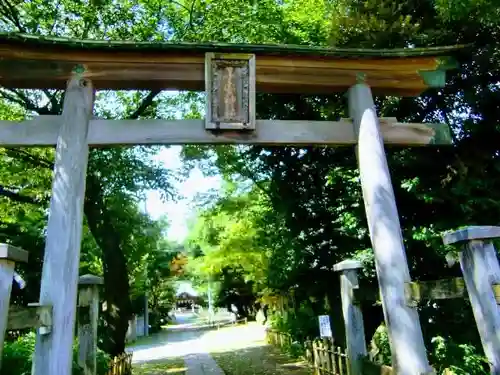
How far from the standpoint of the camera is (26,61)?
4477 mm

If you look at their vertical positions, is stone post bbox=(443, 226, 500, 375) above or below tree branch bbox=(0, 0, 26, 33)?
below

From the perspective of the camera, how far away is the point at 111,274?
9672 millimetres

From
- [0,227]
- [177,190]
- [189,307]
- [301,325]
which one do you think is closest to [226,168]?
[177,190]

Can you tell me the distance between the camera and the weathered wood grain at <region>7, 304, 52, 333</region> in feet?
11.5

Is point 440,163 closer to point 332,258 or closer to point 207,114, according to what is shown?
point 332,258

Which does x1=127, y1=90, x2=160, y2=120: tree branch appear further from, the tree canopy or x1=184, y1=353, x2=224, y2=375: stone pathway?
x1=184, y1=353, x2=224, y2=375: stone pathway

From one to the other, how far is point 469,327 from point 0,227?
55.0ft

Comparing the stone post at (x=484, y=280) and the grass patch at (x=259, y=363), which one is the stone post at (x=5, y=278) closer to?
the stone post at (x=484, y=280)

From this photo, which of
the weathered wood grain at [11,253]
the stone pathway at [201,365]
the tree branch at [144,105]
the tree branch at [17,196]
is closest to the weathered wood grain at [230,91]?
the weathered wood grain at [11,253]

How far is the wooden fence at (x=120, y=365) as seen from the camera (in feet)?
26.8

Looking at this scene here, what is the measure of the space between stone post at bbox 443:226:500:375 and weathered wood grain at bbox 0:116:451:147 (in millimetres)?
1804

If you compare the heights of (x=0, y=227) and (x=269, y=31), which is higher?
(x=269, y=31)

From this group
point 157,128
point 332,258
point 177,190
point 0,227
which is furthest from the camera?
point 0,227

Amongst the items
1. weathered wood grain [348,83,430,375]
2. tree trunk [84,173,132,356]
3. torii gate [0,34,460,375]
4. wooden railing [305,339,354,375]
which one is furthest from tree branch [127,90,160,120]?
wooden railing [305,339,354,375]
